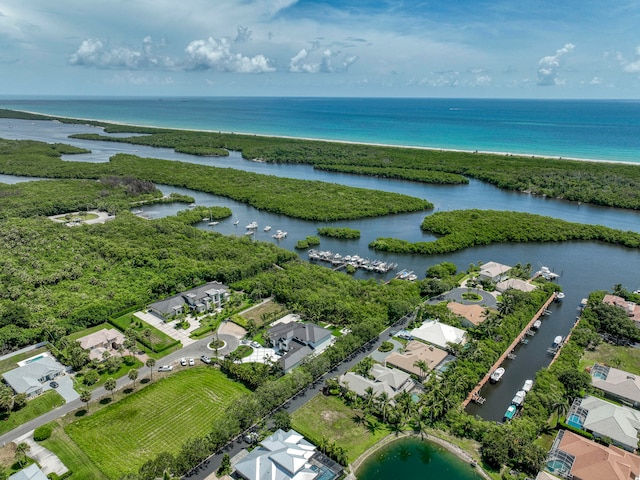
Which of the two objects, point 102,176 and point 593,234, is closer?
point 593,234

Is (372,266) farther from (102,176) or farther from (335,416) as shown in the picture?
(102,176)

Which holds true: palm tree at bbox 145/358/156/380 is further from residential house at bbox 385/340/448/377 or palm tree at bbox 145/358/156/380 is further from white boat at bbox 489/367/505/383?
→ white boat at bbox 489/367/505/383

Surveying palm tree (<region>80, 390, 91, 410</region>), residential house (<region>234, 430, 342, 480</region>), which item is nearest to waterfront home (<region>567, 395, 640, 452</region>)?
residential house (<region>234, 430, 342, 480</region>)

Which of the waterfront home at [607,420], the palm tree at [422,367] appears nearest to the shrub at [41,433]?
the palm tree at [422,367]

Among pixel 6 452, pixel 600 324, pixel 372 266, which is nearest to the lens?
pixel 6 452

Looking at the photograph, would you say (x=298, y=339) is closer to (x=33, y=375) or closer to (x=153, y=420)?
(x=153, y=420)

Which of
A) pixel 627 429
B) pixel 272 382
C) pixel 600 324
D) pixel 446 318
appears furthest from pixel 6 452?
pixel 600 324
